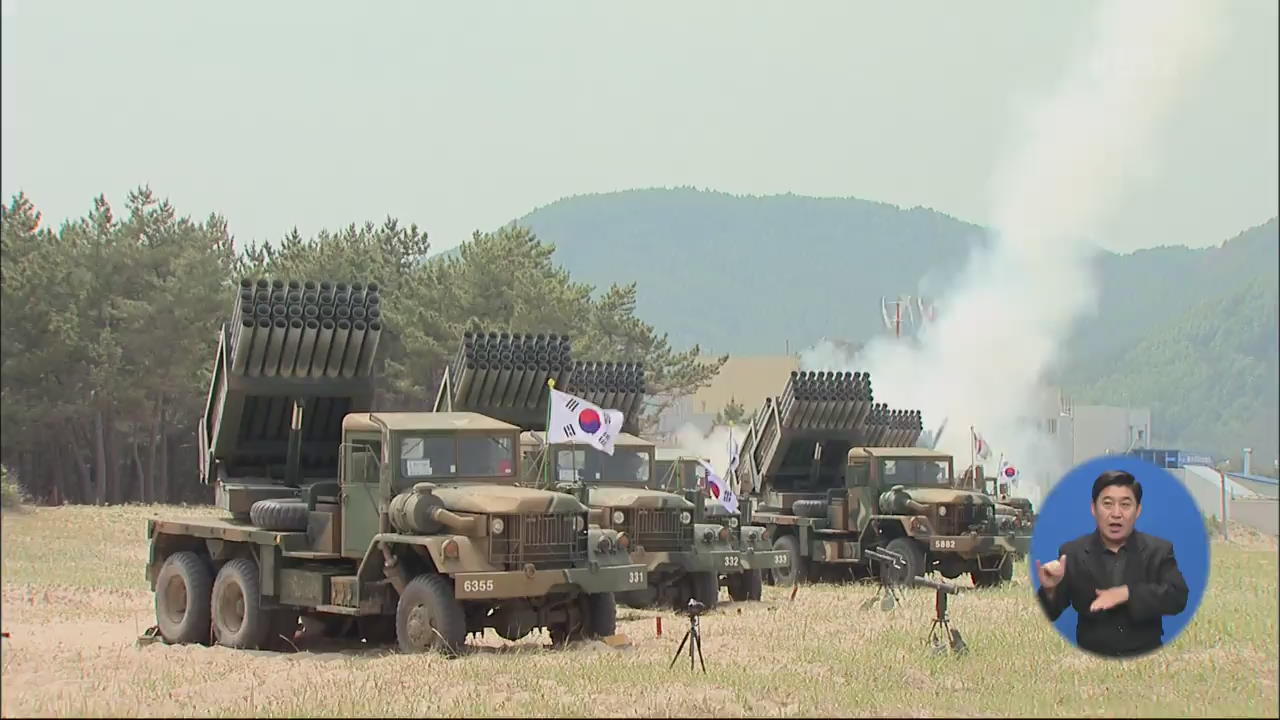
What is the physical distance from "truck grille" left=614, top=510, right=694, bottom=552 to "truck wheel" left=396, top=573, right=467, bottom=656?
5.10m

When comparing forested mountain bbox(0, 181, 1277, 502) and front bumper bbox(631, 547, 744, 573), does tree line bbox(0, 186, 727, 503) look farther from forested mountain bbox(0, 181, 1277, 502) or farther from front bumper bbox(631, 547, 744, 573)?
front bumper bbox(631, 547, 744, 573)

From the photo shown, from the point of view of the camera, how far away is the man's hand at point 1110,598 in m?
7.92

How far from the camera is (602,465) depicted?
72.1ft

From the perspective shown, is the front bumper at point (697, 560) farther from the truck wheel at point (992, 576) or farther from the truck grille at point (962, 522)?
the truck wheel at point (992, 576)

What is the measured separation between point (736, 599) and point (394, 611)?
23.9 ft

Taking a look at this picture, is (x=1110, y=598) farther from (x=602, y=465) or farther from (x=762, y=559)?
(x=602, y=465)

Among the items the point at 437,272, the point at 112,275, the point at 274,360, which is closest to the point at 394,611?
the point at 274,360

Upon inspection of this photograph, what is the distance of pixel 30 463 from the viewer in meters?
18.7

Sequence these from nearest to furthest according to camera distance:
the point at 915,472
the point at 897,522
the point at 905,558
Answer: the point at 905,558
the point at 897,522
the point at 915,472

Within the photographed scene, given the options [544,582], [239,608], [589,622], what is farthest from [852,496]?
[544,582]

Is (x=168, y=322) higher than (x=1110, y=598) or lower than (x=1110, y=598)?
higher

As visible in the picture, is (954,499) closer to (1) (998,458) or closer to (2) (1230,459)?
(2) (1230,459)

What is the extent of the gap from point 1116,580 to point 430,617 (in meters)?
8.06

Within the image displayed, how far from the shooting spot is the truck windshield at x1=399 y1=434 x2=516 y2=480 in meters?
15.9
